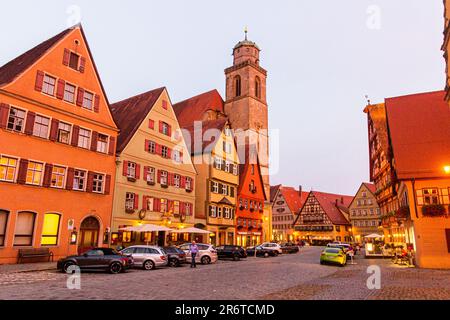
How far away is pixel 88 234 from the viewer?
2802cm

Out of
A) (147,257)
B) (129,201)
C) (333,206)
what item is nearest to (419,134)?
(147,257)

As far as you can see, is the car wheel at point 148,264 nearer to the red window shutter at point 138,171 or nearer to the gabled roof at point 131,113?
the red window shutter at point 138,171

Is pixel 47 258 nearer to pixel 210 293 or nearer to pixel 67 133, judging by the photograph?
pixel 67 133

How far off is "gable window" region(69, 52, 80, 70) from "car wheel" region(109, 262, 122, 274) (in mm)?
16594

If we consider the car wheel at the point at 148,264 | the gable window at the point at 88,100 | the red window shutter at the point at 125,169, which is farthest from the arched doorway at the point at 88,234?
the gable window at the point at 88,100

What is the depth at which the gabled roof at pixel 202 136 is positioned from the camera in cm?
4401

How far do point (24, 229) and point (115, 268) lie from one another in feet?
27.7

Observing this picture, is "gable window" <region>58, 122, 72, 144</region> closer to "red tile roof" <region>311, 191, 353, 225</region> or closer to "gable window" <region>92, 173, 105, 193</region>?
"gable window" <region>92, 173, 105, 193</region>

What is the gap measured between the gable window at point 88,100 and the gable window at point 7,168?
7.44 meters

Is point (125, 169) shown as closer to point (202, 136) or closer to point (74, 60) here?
point (74, 60)

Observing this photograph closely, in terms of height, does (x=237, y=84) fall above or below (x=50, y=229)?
above

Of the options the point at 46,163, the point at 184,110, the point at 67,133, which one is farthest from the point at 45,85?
the point at 184,110

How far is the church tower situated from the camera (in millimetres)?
72312

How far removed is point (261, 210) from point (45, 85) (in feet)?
123
